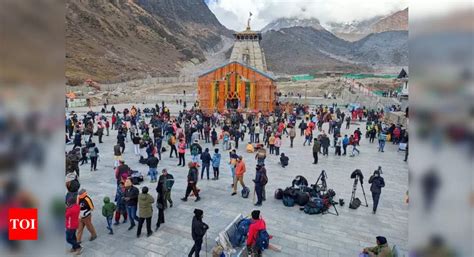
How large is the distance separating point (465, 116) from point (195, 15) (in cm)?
18036

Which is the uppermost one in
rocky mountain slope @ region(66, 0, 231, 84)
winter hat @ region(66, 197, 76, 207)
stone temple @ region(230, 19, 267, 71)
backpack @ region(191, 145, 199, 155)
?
rocky mountain slope @ region(66, 0, 231, 84)

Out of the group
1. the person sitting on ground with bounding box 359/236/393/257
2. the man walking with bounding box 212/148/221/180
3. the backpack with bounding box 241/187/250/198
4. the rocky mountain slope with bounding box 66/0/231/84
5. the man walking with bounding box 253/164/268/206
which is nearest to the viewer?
the person sitting on ground with bounding box 359/236/393/257

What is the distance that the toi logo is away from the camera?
6.37 ft

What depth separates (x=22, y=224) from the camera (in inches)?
76.6

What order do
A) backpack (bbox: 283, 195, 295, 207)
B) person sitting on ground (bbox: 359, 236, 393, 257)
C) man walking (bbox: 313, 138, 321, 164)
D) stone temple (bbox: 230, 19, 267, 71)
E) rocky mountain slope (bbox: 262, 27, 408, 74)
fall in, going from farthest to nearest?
1. rocky mountain slope (bbox: 262, 27, 408, 74)
2. stone temple (bbox: 230, 19, 267, 71)
3. man walking (bbox: 313, 138, 321, 164)
4. backpack (bbox: 283, 195, 295, 207)
5. person sitting on ground (bbox: 359, 236, 393, 257)

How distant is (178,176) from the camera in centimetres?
1293

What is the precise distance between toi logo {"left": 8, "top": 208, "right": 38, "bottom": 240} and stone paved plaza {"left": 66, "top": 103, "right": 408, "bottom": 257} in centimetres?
567

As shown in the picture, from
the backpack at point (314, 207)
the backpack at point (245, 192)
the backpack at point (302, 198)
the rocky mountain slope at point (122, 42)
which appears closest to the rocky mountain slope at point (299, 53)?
the rocky mountain slope at point (122, 42)

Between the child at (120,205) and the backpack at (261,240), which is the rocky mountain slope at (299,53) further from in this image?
the backpack at (261,240)

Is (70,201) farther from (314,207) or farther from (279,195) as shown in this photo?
(314,207)

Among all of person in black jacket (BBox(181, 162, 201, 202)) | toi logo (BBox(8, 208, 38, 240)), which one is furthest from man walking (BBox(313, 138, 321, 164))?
toi logo (BBox(8, 208, 38, 240))

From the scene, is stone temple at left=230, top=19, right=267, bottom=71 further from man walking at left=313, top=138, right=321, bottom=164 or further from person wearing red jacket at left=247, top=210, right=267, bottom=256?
person wearing red jacket at left=247, top=210, right=267, bottom=256

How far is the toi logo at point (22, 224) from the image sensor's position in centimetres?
194

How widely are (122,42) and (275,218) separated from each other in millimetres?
96893
